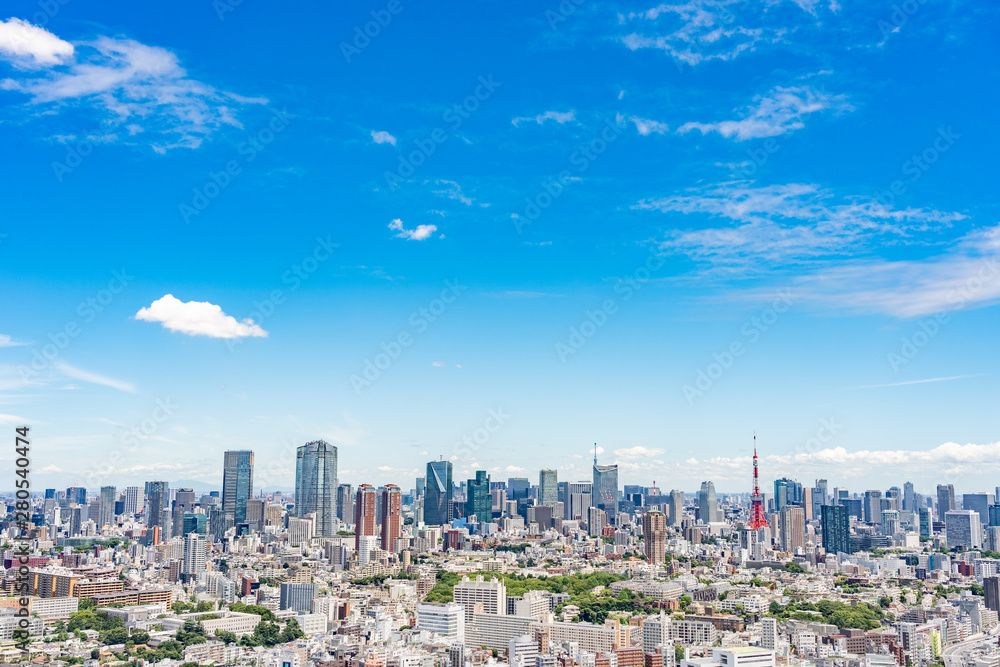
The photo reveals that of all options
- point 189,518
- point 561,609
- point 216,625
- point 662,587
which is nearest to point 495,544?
point 189,518

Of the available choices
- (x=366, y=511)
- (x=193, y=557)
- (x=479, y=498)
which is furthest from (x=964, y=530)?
(x=193, y=557)

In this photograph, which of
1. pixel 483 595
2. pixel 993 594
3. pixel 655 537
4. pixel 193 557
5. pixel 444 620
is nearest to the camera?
pixel 444 620

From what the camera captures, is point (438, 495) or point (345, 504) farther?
point (345, 504)

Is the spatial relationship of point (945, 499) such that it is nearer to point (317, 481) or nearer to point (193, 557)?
point (317, 481)

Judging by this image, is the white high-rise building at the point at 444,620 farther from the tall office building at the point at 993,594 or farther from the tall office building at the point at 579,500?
the tall office building at the point at 579,500

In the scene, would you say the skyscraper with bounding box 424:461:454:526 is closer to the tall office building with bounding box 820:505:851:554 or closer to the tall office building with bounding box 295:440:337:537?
the tall office building with bounding box 295:440:337:537

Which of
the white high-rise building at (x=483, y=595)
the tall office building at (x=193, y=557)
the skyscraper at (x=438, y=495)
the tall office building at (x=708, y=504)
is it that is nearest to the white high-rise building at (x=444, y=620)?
the white high-rise building at (x=483, y=595)

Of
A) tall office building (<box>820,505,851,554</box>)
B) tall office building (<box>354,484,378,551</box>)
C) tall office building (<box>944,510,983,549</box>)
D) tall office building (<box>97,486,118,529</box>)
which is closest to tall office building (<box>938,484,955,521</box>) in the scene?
tall office building (<box>944,510,983,549</box>)
